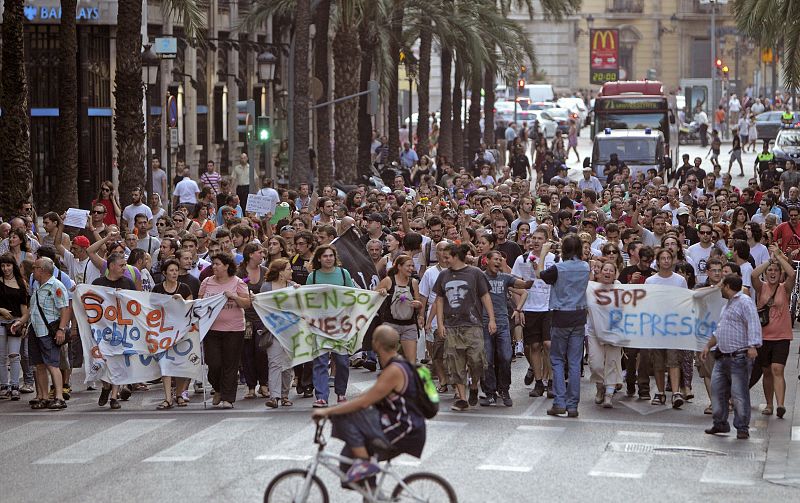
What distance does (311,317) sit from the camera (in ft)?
52.9

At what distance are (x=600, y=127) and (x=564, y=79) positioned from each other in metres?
54.7

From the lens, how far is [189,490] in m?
12.1

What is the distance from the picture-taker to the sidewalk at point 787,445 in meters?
12.8

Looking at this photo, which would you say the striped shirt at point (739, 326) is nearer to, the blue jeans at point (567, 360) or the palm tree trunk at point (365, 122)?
the blue jeans at point (567, 360)

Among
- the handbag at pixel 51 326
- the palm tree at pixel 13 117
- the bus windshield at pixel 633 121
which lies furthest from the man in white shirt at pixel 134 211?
the bus windshield at pixel 633 121

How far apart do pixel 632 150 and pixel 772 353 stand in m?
29.5

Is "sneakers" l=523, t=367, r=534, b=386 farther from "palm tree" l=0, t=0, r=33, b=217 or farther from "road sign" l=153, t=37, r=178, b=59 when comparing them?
"road sign" l=153, t=37, r=178, b=59

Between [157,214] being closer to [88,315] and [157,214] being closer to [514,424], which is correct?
[88,315]

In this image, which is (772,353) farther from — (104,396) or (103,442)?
(104,396)

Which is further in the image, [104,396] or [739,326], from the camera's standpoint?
[104,396]

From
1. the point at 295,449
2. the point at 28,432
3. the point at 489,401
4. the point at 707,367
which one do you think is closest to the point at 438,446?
the point at 295,449

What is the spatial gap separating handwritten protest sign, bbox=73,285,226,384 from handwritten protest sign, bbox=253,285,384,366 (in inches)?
32.6

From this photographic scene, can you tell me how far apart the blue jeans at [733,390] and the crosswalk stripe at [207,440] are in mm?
4184

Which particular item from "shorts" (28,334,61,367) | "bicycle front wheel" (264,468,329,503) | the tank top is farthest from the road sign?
"bicycle front wheel" (264,468,329,503)
